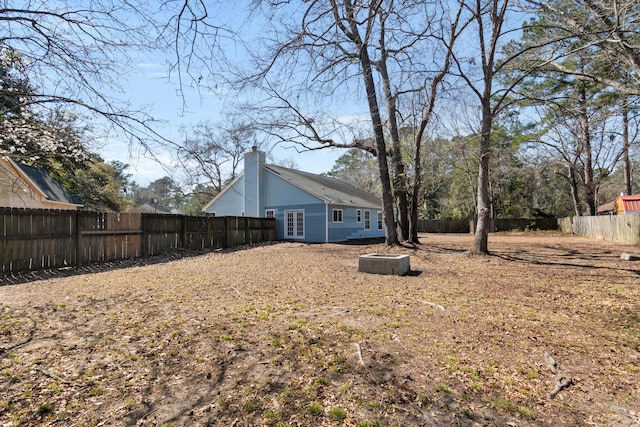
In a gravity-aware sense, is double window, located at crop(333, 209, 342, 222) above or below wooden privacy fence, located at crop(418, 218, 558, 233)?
above

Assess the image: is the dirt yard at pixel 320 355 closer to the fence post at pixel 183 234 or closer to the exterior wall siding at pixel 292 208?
the fence post at pixel 183 234

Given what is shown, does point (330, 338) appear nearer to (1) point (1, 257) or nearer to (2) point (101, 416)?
(2) point (101, 416)

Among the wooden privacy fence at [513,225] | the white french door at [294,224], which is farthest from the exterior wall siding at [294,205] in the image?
the wooden privacy fence at [513,225]

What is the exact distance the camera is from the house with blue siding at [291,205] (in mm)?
18672

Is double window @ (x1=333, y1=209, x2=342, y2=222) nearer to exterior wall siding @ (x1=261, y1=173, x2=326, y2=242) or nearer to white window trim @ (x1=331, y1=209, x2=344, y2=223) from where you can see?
white window trim @ (x1=331, y1=209, x2=344, y2=223)

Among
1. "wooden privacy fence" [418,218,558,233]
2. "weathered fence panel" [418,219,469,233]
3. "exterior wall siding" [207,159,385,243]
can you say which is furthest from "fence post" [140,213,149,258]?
"weathered fence panel" [418,219,469,233]

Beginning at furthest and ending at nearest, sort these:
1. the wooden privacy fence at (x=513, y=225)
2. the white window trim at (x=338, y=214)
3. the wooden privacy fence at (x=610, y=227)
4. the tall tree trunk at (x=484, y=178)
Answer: the wooden privacy fence at (x=513, y=225) → the white window trim at (x=338, y=214) → the wooden privacy fence at (x=610, y=227) → the tall tree trunk at (x=484, y=178)

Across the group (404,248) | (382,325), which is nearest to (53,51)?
(382,325)

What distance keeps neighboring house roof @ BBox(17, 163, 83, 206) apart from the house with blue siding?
7919 millimetres

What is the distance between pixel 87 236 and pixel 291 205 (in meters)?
11.4

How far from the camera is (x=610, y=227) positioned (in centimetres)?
1792

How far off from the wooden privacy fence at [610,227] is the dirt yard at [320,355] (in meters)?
12.6

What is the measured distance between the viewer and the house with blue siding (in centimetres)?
1867

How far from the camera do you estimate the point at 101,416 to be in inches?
91.4
